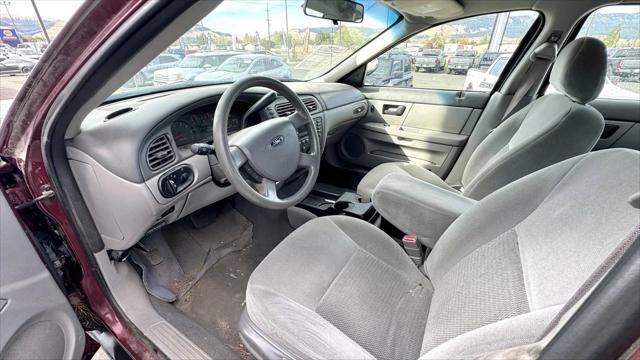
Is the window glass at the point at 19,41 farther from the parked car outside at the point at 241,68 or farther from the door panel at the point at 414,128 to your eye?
the door panel at the point at 414,128

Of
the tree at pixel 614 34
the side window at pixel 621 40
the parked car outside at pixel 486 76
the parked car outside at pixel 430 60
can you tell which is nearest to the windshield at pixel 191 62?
the parked car outside at pixel 430 60

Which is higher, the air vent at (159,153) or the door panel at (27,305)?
the air vent at (159,153)

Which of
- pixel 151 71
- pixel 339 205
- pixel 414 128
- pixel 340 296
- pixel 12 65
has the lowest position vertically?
pixel 339 205

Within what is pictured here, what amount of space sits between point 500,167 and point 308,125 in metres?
0.85

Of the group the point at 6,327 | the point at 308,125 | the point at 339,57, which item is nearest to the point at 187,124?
the point at 308,125

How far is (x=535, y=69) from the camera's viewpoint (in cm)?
199

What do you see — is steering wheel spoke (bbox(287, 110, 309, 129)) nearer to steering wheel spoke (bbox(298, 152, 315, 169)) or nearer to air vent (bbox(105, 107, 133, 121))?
steering wheel spoke (bbox(298, 152, 315, 169))

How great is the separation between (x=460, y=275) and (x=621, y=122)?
5.69ft

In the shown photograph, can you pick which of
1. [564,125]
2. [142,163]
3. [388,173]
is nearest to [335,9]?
[388,173]

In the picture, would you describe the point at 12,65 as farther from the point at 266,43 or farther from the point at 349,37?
the point at 349,37

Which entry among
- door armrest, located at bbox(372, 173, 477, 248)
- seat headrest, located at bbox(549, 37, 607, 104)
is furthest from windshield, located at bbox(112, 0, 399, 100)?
seat headrest, located at bbox(549, 37, 607, 104)

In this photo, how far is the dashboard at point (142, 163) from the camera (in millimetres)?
1029

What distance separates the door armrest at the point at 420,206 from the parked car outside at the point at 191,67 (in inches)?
42.6

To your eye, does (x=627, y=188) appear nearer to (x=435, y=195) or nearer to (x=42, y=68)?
(x=435, y=195)
